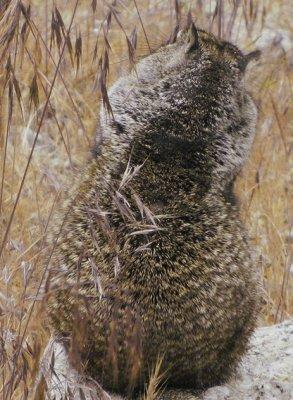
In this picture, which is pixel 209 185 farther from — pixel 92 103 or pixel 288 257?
pixel 92 103

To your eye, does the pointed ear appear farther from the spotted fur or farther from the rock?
the rock

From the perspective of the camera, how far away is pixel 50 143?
604cm

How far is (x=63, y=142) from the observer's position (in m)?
3.65

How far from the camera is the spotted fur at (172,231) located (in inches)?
112

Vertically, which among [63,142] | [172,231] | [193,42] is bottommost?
[172,231]

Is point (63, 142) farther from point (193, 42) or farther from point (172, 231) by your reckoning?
point (172, 231)

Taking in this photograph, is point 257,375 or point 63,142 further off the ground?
point 63,142

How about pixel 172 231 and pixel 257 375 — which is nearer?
pixel 172 231

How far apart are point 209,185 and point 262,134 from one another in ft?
9.57

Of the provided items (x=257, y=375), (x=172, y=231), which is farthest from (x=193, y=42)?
(x=257, y=375)

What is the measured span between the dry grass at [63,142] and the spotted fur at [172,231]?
0.46ft

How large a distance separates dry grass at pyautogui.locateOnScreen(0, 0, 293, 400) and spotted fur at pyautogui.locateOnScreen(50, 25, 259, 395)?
0.14 meters

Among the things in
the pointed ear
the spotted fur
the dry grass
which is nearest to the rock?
the spotted fur

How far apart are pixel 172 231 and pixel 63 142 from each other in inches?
35.9
